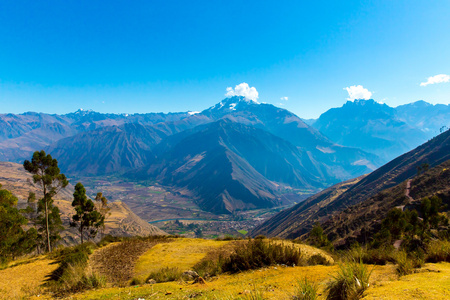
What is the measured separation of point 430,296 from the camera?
4.30m

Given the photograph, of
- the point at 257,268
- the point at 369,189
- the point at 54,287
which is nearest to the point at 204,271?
the point at 257,268

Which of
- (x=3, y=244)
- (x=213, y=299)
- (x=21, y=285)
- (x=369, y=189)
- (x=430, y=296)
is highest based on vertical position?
(x=430, y=296)

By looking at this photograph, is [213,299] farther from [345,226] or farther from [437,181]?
[437,181]

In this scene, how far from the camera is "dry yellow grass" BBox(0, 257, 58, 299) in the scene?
10422mm

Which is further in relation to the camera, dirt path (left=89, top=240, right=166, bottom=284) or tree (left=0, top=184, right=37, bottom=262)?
tree (left=0, top=184, right=37, bottom=262)

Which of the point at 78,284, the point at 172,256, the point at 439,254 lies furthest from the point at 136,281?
the point at 439,254

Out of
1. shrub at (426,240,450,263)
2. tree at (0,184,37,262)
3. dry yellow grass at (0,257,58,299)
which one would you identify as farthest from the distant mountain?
shrub at (426,240,450,263)

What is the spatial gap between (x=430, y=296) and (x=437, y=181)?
86.3 m

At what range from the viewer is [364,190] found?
4909 inches

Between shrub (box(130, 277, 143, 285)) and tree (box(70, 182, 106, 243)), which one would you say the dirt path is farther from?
tree (box(70, 182, 106, 243))

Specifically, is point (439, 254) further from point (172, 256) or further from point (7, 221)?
point (7, 221)

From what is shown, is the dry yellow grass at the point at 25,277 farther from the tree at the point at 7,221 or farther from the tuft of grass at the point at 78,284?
the tree at the point at 7,221

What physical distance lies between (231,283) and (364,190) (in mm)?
141952

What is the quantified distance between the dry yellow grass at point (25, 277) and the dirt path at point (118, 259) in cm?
257
